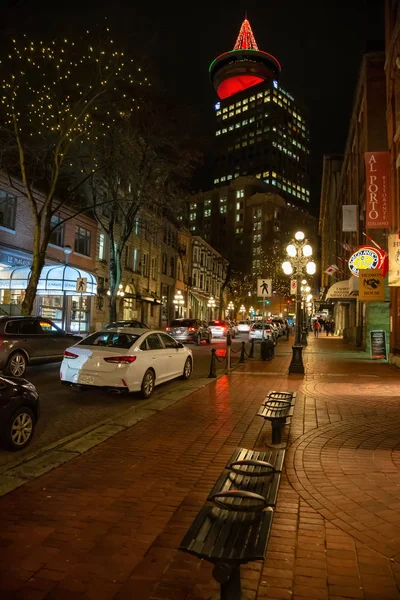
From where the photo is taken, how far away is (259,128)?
15500cm

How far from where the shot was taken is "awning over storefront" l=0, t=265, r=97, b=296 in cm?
2350

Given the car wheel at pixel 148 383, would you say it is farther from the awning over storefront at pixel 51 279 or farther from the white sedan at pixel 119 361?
the awning over storefront at pixel 51 279

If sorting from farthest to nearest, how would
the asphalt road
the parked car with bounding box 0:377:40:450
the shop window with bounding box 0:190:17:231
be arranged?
the shop window with bounding box 0:190:17:231, the asphalt road, the parked car with bounding box 0:377:40:450

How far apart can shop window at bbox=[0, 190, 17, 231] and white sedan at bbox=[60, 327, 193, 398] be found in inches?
625

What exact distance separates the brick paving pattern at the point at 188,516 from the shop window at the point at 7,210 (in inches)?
769

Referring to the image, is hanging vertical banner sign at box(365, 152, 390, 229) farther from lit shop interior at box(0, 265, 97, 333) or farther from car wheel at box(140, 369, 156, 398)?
lit shop interior at box(0, 265, 97, 333)

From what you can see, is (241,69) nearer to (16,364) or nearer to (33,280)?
(33,280)

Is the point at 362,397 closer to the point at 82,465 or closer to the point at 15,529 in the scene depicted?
the point at 82,465

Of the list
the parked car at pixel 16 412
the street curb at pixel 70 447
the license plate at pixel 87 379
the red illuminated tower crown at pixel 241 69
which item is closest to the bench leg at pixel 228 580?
the street curb at pixel 70 447

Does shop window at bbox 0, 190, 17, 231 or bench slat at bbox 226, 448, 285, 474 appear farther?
shop window at bbox 0, 190, 17, 231

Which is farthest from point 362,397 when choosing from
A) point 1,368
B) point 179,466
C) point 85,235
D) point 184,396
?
point 85,235

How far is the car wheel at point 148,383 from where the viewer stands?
33.2 feet

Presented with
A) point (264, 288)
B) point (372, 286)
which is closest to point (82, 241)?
point (264, 288)

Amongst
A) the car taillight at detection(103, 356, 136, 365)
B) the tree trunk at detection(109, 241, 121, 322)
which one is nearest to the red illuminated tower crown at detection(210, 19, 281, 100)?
the tree trunk at detection(109, 241, 121, 322)
